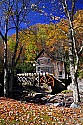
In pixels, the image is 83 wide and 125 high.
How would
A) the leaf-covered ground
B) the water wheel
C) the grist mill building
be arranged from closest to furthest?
the leaf-covered ground
the water wheel
the grist mill building

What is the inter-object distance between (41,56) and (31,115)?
39.5 metres

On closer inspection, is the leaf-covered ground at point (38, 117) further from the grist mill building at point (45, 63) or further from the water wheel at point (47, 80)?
the grist mill building at point (45, 63)

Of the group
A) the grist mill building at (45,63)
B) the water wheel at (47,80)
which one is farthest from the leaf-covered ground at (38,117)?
the grist mill building at (45,63)

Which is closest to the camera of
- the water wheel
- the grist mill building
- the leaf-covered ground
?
the leaf-covered ground

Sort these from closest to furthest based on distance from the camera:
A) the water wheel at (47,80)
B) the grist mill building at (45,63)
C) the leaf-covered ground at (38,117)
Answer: the leaf-covered ground at (38,117)
the water wheel at (47,80)
the grist mill building at (45,63)

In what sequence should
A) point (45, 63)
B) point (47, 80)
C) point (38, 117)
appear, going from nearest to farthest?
1. point (38, 117)
2. point (47, 80)
3. point (45, 63)

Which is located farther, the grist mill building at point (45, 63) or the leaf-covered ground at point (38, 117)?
the grist mill building at point (45, 63)

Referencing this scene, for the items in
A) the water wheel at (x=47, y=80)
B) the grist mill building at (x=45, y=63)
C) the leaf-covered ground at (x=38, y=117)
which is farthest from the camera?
the grist mill building at (x=45, y=63)

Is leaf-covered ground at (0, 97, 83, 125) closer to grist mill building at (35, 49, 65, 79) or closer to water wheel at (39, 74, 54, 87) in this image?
water wheel at (39, 74, 54, 87)

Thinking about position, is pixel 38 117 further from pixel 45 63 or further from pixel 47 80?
pixel 45 63

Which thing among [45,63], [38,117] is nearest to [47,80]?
[38,117]

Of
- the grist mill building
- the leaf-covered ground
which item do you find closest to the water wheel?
the leaf-covered ground

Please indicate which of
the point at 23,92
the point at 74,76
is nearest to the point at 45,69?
the point at 23,92

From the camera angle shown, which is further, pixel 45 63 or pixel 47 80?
pixel 45 63
